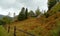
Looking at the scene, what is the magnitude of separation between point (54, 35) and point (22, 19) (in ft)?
92.9

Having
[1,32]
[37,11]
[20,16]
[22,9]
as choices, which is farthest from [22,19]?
[1,32]

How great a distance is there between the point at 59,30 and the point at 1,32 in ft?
12.9

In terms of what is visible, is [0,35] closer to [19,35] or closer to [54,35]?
[54,35]

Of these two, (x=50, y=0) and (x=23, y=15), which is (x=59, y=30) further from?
(x=50, y=0)

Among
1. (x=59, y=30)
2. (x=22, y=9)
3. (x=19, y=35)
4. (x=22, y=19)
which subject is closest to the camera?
(x=59, y=30)

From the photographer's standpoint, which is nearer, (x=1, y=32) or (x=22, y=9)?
(x=1, y=32)

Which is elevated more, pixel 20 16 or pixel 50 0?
pixel 50 0

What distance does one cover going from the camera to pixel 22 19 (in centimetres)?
4175

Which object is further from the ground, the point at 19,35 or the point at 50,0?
the point at 50,0

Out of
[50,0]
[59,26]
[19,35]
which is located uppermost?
[50,0]

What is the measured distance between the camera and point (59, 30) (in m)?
13.2

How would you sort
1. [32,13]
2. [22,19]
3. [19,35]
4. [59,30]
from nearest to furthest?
[59,30] → [19,35] → [22,19] → [32,13]

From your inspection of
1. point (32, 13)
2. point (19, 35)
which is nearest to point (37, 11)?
point (32, 13)

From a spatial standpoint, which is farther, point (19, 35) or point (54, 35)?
point (19, 35)
